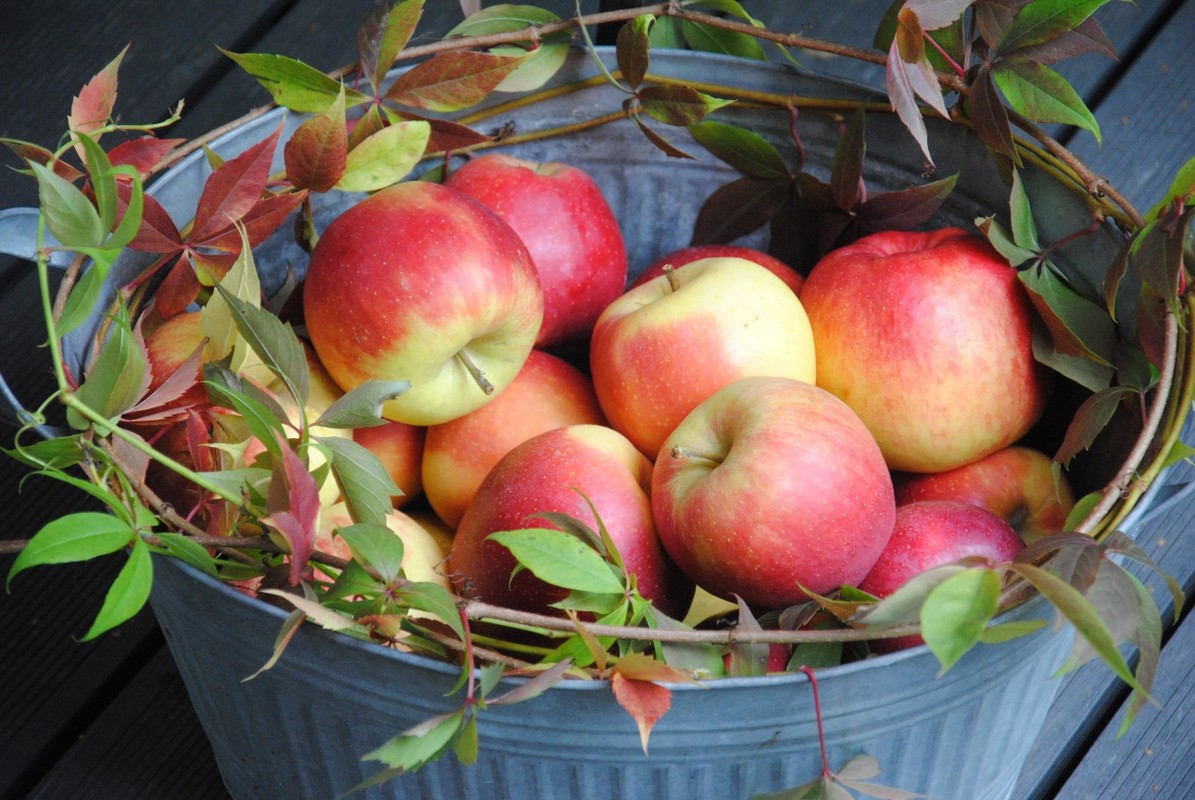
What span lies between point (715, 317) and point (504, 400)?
0.43ft

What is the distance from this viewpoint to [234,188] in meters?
0.52

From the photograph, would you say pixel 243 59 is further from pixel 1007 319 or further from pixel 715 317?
pixel 1007 319

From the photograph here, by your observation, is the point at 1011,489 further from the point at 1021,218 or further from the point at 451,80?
the point at 451,80

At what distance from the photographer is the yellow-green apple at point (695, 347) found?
59 cm

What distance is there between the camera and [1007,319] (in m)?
0.60

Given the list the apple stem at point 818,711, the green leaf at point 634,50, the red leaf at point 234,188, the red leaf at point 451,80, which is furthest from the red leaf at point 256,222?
the apple stem at point 818,711

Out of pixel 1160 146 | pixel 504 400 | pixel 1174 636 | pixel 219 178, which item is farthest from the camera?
pixel 1160 146

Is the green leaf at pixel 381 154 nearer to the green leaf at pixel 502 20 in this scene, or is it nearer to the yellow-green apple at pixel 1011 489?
the green leaf at pixel 502 20

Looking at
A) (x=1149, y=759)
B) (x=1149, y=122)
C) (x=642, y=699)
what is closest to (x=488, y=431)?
(x=642, y=699)

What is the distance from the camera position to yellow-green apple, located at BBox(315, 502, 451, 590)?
0.55 metres

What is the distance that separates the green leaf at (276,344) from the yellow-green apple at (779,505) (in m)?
0.18

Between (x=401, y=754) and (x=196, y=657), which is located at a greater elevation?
(x=401, y=754)

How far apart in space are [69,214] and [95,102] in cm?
20

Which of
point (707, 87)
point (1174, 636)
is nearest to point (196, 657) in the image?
point (707, 87)
